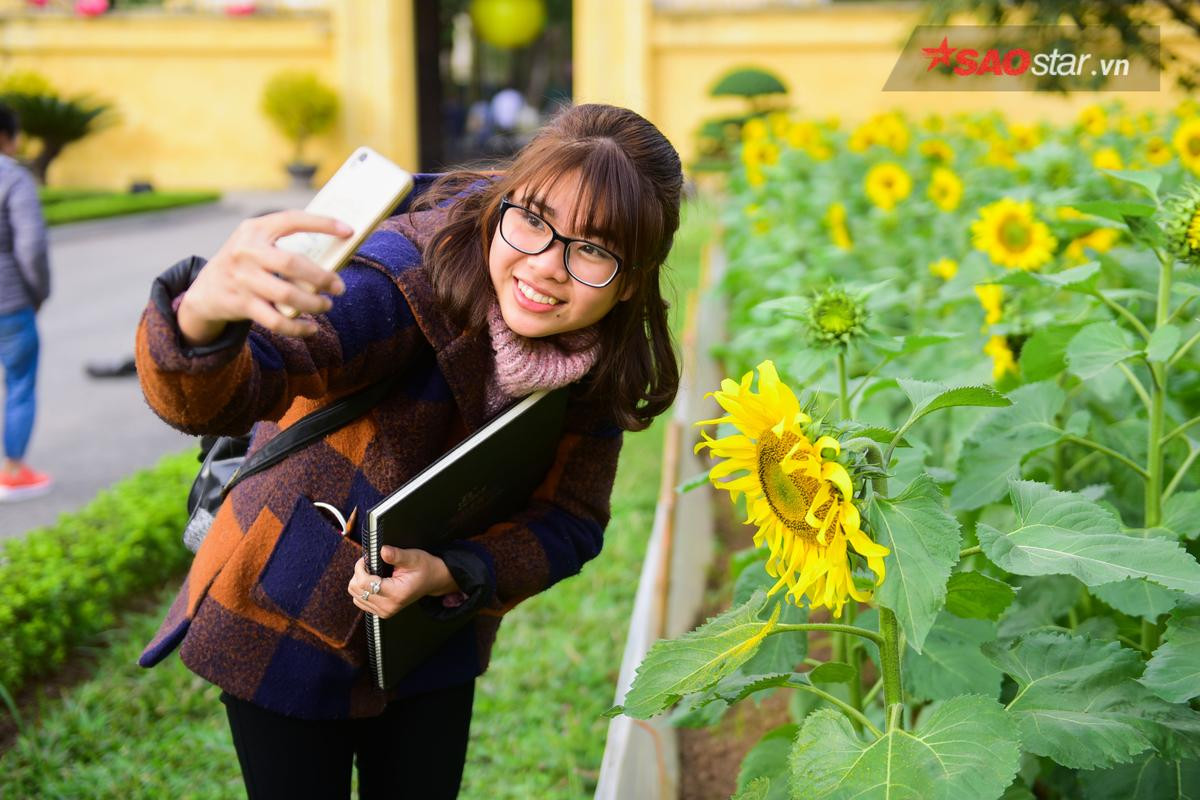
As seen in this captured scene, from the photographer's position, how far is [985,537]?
128cm

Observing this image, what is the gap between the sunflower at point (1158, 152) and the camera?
414 centimetres

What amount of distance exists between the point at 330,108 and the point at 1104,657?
1976 cm

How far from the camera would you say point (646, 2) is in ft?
63.4

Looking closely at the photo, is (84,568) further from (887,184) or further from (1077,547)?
(887,184)

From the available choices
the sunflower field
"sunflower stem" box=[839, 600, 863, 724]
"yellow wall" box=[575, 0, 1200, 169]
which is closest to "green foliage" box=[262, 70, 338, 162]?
"yellow wall" box=[575, 0, 1200, 169]

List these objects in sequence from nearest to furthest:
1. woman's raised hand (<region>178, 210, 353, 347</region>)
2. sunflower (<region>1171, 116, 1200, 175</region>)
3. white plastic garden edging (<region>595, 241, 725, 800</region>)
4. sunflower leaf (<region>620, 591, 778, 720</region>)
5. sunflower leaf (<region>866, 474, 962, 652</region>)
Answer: woman's raised hand (<region>178, 210, 353, 347</region>)
sunflower leaf (<region>866, 474, 962, 652</region>)
sunflower leaf (<region>620, 591, 778, 720</region>)
white plastic garden edging (<region>595, 241, 725, 800</region>)
sunflower (<region>1171, 116, 1200, 175</region>)

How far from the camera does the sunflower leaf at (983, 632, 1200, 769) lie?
1.26m

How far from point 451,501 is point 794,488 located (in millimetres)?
491

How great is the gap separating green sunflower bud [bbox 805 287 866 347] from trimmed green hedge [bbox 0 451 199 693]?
7.00 feet

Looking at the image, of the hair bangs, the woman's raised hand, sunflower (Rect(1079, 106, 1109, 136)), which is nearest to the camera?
the woman's raised hand

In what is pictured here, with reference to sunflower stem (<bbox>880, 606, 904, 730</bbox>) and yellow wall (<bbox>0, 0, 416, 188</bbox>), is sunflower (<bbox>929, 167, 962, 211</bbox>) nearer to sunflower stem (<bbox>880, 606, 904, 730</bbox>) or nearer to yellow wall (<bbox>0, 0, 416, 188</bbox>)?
sunflower stem (<bbox>880, 606, 904, 730</bbox>)

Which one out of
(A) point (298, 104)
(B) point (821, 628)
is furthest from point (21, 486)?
(A) point (298, 104)

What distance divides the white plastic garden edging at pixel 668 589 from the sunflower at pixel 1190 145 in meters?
1.53

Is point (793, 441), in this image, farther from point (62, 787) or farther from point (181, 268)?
point (62, 787)
